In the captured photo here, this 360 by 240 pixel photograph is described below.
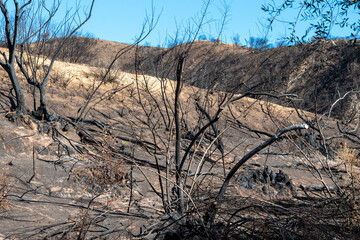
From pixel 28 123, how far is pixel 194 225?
4.83 metres

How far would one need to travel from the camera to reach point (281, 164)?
878cm

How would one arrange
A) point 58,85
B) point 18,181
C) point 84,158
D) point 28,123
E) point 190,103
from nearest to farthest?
1. point 18,181
2. point 84,158
3. point 28,123
4. point 58,85
5. point 190,103

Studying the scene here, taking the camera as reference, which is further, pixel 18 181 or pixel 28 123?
pixel 28 123

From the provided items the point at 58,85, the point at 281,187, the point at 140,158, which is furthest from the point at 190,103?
the point at 281,187

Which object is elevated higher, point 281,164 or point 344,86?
point 344,86

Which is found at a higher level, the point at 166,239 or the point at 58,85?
the point at 58,85

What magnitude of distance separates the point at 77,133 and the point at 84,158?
1440 mm

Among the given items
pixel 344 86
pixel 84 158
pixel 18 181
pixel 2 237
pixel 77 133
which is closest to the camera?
pixel 2 237

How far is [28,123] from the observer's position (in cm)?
708

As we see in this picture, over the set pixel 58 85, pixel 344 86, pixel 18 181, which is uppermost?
pixel 344 86

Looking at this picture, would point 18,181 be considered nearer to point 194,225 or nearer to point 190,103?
point 194,225

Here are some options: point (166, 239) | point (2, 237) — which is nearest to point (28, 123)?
point (2, 237)

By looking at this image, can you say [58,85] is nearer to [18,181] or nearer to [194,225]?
[18,181]

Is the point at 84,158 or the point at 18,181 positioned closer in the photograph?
the point at 18,181
